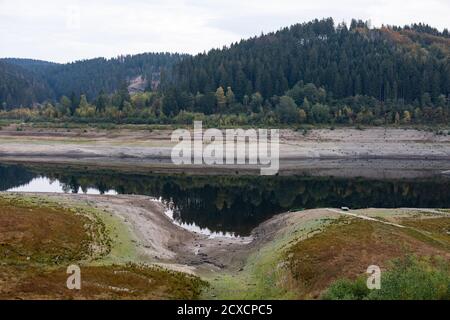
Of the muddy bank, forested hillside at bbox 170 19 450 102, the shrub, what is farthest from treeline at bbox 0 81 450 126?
the shrub

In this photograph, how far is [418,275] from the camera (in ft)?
63.5

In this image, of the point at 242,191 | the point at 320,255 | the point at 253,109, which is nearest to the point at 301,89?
the point at 253,109

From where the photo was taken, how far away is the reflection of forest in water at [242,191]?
2053 inches

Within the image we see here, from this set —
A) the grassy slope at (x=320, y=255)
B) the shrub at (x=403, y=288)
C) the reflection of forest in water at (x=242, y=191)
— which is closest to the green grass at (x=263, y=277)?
the grassy slope at (x=320, y=255)

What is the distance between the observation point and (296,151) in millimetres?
98312

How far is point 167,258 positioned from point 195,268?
10.1 ft

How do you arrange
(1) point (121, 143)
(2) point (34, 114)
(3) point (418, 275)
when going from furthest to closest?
1. (2) point (34, 114)
2. (1) point (121, 143)
3. (3) point (418, 275)

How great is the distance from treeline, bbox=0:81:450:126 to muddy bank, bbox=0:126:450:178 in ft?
37.4

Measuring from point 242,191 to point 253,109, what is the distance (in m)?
72.7

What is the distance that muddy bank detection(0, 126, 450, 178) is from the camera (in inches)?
3447

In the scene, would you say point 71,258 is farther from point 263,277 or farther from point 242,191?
point 242,191
